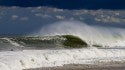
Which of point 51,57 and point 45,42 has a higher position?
point 51,57

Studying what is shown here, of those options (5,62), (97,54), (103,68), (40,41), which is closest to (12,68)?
(5,62)

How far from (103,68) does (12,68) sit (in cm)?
658

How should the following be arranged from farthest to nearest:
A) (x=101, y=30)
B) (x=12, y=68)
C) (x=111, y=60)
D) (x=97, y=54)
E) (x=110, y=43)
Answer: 1. (x=101, y=30)
2. (x=110, y=43)
3. (x=97, y=54)
4. (x=111, y=60)
5. (x=12, y=68)

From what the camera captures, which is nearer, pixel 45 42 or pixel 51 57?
pixel 51 57

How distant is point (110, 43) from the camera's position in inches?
2746

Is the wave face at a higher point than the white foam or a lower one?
lower

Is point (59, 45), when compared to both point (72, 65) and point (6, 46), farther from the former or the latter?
point (72, 65)

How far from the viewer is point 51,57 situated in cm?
4144

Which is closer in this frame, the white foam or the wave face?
the white foam

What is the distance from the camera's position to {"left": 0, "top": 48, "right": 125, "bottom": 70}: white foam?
35891 mm

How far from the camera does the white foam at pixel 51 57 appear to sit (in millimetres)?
35891

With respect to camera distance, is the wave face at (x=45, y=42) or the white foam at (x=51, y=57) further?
the wave face at (x=45, y=42)

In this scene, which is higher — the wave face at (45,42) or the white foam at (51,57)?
the white foam at (51,57)

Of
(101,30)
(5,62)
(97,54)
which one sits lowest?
(101,30)
